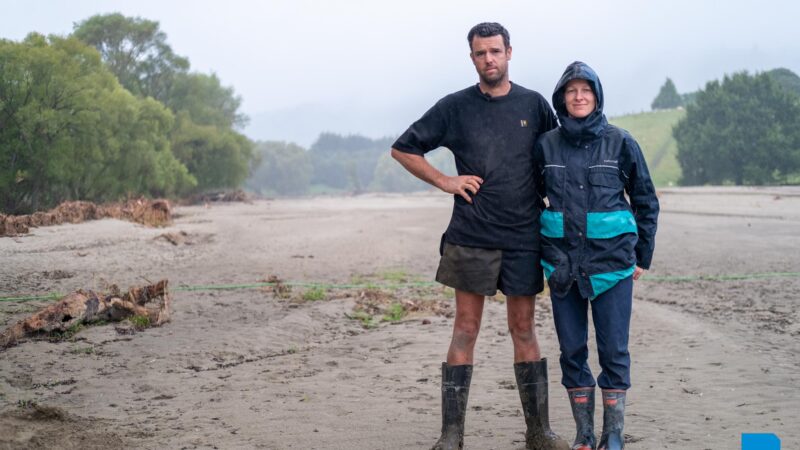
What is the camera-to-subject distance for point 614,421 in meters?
4.09

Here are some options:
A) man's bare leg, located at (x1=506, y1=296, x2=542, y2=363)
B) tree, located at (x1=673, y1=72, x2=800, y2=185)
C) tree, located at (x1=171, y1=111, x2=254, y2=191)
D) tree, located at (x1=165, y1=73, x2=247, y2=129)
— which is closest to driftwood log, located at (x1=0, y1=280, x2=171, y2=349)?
man's bare leg, located at (x1=506, y1=296, x2=542, y2=363)

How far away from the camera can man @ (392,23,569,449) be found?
14.0 feet

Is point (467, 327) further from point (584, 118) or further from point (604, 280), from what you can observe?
point (584, 118)

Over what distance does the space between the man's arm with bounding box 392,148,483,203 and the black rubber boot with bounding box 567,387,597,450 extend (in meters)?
1.21

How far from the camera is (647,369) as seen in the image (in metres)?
6.40

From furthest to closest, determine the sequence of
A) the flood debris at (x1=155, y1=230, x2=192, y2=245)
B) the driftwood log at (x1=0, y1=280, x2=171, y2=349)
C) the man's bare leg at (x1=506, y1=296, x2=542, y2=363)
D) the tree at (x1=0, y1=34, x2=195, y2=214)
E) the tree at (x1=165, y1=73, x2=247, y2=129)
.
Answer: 1. the tree at (x1=165, y1=73, x2=247, y2=129)
2. the tree at (x1=0, y1=34, x2=195, y2=214)
3. the flood debris at (x1=155, y1=230, x2=192, y2=245)
4. the driftwood log at (x1=0, y1=280, x2=171, y2=349)
5. the man's bare leg at (x1=506, y1=296, x2=542, y2=363)

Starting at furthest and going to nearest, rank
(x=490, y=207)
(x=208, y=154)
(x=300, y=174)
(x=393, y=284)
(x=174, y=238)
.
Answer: (x=300, y=174), (x=208, y=154), (x=174, y=238), (x=393, y=284), (x=490, y=207)

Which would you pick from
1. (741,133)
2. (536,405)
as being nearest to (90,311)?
(536,405)

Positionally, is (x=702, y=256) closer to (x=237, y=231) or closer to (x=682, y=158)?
(x=237, y=231)

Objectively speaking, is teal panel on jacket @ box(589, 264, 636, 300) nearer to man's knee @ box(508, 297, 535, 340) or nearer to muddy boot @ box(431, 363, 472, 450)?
man's knee @ box(508, 297, 535, 340)

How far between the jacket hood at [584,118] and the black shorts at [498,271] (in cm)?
71

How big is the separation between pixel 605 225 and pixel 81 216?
19.9 m

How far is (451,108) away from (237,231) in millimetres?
20084

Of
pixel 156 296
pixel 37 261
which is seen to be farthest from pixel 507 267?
pixel 37 261
